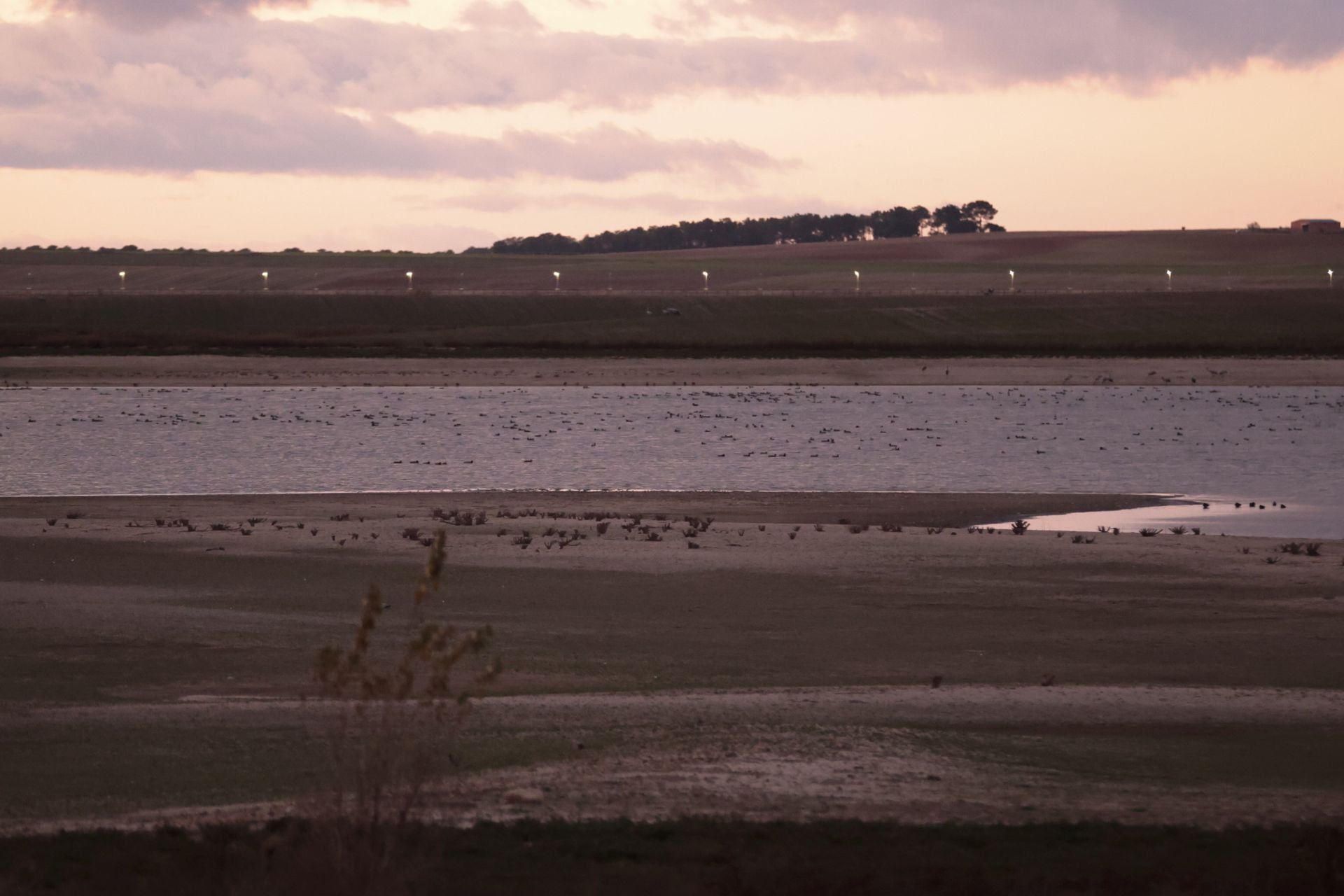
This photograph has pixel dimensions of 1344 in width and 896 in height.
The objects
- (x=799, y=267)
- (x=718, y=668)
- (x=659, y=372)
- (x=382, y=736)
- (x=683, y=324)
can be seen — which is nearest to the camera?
(x=382, y=736)

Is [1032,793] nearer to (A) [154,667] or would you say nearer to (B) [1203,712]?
(B) [1203,712]

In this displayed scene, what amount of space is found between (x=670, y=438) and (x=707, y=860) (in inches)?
1173

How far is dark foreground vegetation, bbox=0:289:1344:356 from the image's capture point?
224 feet

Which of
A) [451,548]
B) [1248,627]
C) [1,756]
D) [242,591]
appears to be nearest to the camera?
[1,756]

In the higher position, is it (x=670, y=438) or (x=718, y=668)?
(x=718, y=668)

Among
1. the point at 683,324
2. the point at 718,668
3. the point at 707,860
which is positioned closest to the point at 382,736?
the point at 707,860

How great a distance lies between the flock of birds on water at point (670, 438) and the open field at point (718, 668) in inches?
290

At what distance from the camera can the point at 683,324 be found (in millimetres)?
78000

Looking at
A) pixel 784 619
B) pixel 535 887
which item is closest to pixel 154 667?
pixel 784 619

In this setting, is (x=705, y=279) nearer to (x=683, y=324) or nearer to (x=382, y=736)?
(x=683, y=324)

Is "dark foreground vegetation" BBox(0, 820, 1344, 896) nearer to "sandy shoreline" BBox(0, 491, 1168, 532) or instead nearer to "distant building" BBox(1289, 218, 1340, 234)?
"sandy shoreline" BBox(0, 491, 1168, 532)

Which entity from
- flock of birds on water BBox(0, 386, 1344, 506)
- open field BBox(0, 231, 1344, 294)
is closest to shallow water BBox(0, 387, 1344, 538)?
flock of birds on water BBox(0, 386, 1344, 506)

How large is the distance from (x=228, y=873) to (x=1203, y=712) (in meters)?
6.84

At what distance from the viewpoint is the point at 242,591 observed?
16109 mm
